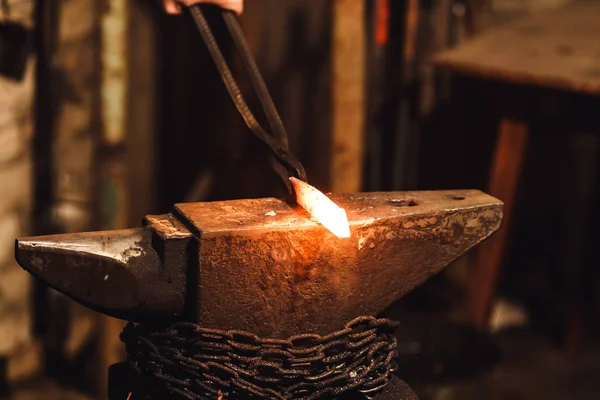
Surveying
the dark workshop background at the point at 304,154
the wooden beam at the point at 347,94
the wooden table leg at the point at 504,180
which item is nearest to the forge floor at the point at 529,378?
the dark workshop background at the point at 304,154

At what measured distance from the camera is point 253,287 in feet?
6.51

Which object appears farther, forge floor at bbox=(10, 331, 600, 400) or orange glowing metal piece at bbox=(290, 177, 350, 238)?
forge floor at bbox=(10, 331, 600, 400)

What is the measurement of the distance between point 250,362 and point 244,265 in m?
0.22

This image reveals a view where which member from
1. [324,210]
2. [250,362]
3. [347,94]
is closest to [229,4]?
[324,210]

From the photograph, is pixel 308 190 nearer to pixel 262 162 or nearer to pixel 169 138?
pixel 262 162

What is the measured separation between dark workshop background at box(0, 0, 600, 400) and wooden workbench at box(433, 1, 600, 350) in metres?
0.08

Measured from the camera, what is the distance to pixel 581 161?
5.88 m

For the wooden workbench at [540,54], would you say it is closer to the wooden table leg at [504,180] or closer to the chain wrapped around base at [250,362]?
the wooden table leg at [504,180]

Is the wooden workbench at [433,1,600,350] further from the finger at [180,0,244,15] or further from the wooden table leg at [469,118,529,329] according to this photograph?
the finger at [180,0,244,15]

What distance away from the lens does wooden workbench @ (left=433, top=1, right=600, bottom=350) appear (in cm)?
425

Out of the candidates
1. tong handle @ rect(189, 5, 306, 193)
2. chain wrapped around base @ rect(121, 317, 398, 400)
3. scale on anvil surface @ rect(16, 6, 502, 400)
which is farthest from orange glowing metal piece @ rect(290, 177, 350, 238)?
chain wrapped around base @ rect(121, 317, 398, 400)

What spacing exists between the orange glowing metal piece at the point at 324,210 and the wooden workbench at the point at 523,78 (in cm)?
252

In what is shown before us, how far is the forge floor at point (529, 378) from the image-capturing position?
455 cm

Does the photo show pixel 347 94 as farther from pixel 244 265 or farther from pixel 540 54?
pixel 244 265
